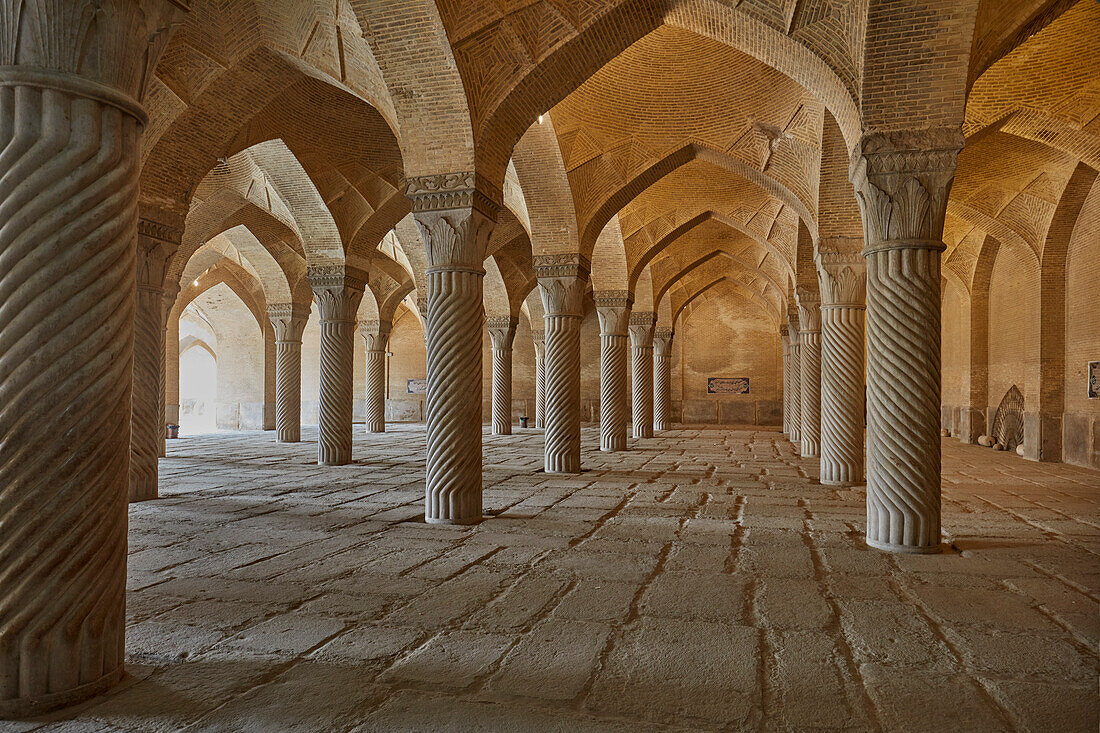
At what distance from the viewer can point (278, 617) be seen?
135 inches

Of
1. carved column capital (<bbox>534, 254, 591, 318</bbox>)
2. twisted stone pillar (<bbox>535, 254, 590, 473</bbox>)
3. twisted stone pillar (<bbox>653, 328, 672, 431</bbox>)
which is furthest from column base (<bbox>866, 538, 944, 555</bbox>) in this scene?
twisted stone pillar (<bbox>653, 328, 672, 431</bbox>)

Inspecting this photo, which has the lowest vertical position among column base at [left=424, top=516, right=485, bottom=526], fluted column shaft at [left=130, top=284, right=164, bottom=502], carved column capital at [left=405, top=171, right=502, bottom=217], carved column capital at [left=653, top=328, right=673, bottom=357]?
column base at [left=424, top=516, right=485, bottom=526]

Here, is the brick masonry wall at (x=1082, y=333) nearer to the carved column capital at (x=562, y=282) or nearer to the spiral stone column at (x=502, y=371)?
the carved column capital at (x=562, y=282)

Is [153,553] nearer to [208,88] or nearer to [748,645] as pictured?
[748,645]

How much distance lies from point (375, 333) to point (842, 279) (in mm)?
13876

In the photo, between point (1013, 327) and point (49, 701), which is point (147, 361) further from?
point (1013, 327)

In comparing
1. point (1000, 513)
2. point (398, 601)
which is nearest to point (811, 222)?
point (1000, 513)

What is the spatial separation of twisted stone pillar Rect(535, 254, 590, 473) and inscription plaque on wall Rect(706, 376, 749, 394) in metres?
13.8

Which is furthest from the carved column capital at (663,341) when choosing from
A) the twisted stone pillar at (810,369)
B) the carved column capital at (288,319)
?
the carved column capital at (288,319)

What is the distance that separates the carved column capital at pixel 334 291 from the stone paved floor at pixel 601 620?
429 centimetres

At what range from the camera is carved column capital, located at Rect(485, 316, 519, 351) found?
1758cm

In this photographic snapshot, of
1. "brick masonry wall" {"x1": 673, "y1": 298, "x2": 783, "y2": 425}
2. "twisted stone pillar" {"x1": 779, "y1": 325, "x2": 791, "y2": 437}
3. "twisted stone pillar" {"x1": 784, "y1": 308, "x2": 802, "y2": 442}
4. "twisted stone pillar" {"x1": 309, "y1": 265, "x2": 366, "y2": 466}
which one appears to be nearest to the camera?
"twisted stone pillar" {"x1": 309, "y1": 265, "x2": 366, "y2": 466}

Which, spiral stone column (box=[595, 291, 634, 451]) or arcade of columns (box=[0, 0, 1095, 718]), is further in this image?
spiral stone column (box=[595, 291, 634, 451])

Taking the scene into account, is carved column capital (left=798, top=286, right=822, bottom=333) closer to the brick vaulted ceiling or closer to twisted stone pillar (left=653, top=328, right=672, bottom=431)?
the brick vaulted ceiling
